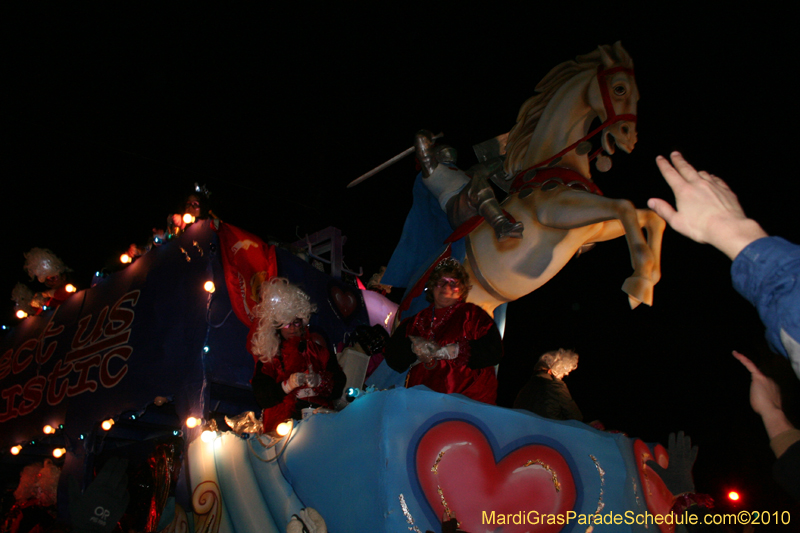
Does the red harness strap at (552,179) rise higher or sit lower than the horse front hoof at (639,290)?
higher

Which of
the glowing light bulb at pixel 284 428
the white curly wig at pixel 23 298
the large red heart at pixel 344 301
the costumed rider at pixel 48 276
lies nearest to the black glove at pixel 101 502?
the large red heart at pixel 344 301

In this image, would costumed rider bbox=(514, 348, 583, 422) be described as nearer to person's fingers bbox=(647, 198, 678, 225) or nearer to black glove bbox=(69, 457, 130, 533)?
person's fingers bbox=(647, 198, 678, 225)

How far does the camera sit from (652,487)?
253cm

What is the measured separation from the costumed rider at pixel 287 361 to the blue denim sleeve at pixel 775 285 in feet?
9.29


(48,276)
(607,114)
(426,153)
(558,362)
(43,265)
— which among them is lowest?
(558,362)

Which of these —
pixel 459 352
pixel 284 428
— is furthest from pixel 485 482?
pixel 284 428

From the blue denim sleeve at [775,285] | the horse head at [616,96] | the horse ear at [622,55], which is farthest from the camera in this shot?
the horse ear at [622,55]

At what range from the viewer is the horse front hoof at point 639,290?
2561 mm

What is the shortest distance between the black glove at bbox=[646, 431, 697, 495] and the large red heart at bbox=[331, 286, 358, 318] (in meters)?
3.06

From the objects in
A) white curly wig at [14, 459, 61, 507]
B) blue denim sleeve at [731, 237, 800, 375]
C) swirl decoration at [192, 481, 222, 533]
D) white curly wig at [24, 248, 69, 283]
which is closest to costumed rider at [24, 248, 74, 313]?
white curly wig at [24, 248, 69, 283]

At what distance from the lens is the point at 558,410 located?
3539 millimetres

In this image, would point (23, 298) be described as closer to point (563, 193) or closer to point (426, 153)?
point (426, 153)

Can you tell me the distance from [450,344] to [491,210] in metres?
0.97

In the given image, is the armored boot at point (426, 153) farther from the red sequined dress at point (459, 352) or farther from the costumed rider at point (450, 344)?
the red sequined dress at point (459, 352)
